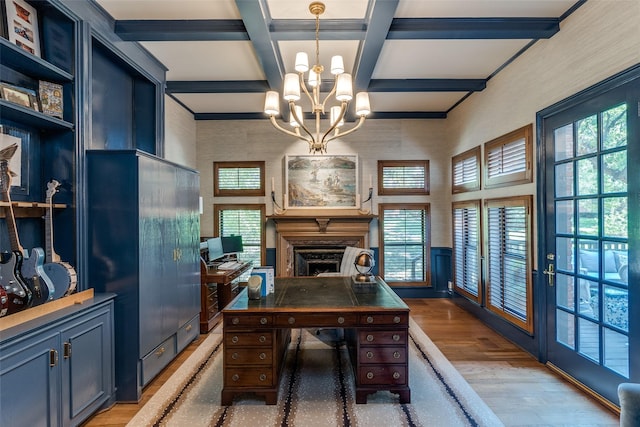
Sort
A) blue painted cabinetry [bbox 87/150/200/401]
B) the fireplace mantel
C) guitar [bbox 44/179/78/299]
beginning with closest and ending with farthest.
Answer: guitar [bbox 44/179/78/299], blue painted cabinetry [bbox 87/150/200/401], the fireplace mantel

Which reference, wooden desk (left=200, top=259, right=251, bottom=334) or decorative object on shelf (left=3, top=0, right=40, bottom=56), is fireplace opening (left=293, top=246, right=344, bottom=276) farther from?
decorative object on shelf (left=3, top=0, right=40, bottom=56)

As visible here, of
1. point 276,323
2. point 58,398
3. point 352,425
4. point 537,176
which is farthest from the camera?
point 537,176

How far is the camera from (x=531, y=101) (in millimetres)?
3307

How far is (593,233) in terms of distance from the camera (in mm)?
2549

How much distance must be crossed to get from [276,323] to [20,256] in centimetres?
166

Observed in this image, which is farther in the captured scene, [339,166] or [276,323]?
[339,166]

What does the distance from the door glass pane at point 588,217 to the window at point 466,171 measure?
5.99 ft

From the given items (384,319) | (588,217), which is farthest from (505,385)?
(588,217)

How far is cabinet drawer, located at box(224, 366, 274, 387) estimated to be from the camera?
7.88 ft

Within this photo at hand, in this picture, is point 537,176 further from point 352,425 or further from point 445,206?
point 352,425

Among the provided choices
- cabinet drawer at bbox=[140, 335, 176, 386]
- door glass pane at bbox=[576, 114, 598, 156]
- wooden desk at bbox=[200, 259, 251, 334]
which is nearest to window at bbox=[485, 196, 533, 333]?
door glass pane at bbox=[576, 114, 598, 156]

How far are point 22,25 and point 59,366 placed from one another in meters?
2.23

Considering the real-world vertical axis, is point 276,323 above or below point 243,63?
below

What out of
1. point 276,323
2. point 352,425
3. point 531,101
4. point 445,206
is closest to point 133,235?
point 276,323
